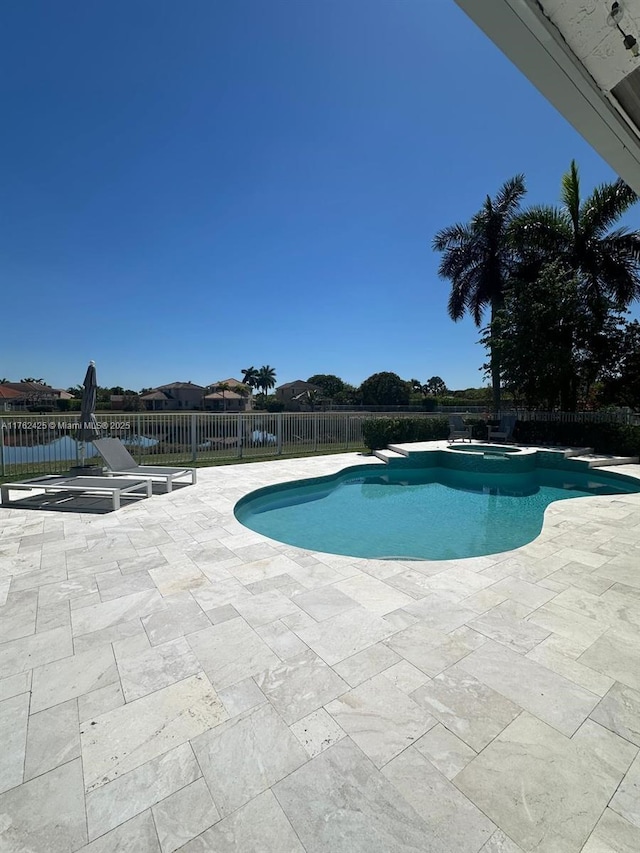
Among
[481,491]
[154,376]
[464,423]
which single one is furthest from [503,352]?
[154,376]

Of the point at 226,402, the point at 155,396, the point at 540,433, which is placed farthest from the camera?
the point at 155,396

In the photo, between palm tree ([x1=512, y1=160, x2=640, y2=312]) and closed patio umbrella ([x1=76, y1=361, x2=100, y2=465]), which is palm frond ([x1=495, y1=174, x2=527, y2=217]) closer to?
palm tree ([x1=512, y1=160, x2=640, y2=312])

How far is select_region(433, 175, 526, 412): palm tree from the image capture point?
54.2ft

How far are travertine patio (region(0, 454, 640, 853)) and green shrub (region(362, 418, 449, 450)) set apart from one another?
8.42 m

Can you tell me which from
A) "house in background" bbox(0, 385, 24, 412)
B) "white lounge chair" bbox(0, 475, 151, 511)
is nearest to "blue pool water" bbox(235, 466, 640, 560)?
"white lounge chair" bbox(0, 475, 151, 511)

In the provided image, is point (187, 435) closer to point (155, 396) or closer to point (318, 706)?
point (318, 706)

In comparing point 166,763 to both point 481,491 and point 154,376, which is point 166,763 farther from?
point 154,376

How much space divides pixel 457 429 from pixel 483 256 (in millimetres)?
8983

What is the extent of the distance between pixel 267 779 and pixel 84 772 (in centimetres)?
76

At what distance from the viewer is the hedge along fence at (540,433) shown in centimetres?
1105

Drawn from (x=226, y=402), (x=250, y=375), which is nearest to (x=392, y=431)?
(x=226, y=402)

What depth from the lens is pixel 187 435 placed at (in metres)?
9.88

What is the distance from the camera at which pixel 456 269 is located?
17.6 metres

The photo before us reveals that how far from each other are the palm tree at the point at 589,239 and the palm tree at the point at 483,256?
49.8 inches
